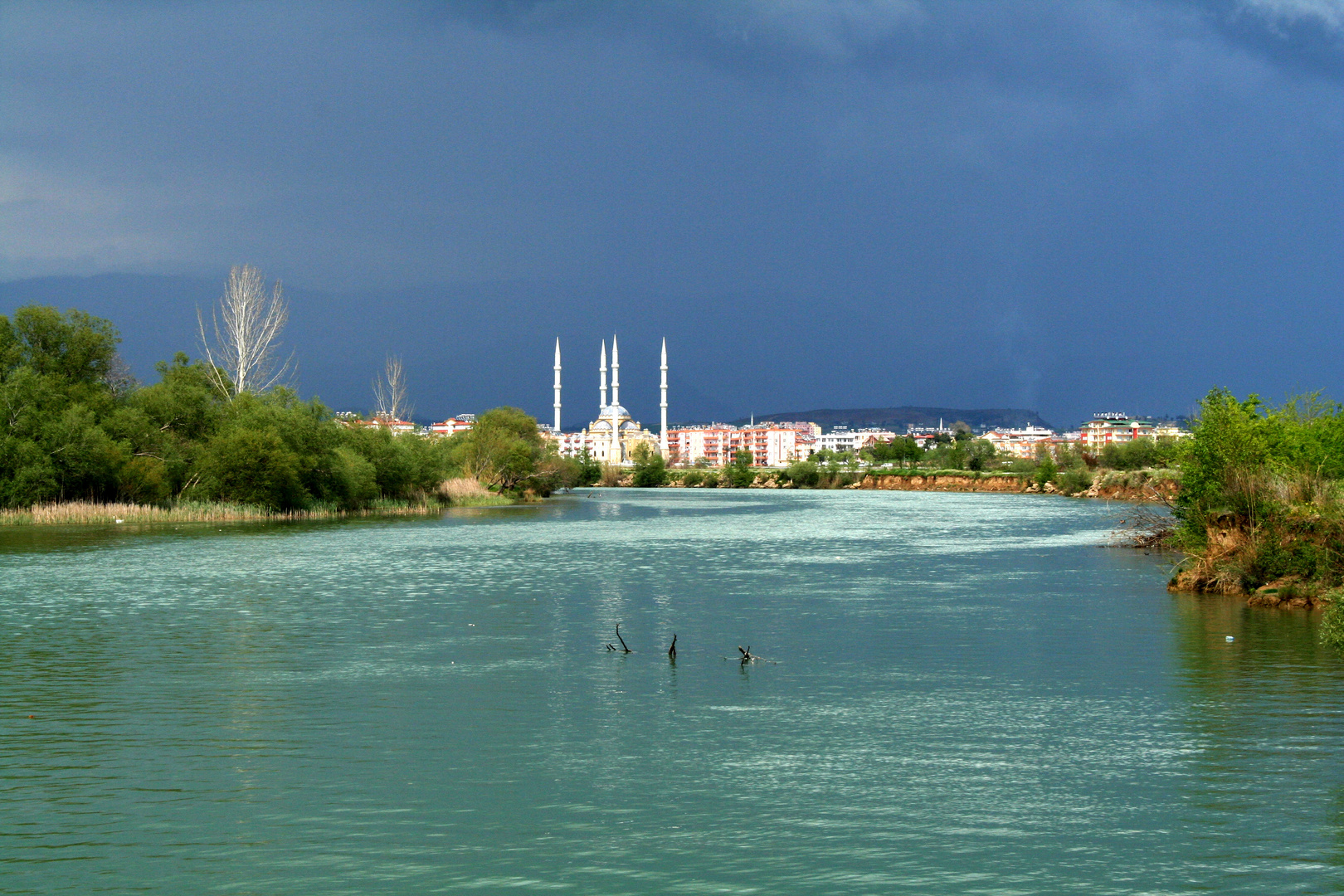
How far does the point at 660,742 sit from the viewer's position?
513 inches

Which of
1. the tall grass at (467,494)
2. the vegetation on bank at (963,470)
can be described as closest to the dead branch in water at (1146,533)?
the vegetation on bank at (963,470)

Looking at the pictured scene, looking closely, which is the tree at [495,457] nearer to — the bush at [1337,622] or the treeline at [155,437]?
the treeline at [155,437]

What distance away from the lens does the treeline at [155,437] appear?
166 ft

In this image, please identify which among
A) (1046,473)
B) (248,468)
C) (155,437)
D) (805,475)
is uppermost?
(155,437)

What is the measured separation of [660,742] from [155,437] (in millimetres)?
51229

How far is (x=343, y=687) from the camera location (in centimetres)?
1606

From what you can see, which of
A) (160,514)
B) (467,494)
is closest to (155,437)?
(160,514)

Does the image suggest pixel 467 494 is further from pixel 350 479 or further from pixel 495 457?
pixel 350 479

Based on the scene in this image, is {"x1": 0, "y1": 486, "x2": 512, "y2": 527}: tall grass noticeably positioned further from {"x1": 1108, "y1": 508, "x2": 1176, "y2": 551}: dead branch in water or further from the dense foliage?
the dense foliage

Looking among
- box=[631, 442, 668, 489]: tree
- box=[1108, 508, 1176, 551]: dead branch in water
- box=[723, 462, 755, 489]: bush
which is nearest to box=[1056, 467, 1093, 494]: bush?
box=[723, 462, 755, 489]: bush

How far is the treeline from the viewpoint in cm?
5072

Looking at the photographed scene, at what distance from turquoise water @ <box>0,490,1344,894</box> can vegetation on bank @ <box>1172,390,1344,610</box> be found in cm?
124

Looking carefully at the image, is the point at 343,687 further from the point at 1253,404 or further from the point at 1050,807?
the point at 1253,404

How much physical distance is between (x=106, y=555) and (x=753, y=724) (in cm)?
2934
